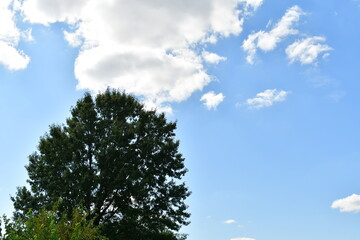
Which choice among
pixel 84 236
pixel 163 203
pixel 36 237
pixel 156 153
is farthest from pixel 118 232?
pixel 36 237

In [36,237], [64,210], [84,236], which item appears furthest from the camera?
[64,210]

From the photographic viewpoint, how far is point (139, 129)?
3122 cm

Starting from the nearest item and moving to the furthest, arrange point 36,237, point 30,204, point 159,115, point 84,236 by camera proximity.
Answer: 1. point 36,237
2. point 84,236
3. point 30,204
4. point 159,115

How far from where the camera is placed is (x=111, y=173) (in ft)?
94.5

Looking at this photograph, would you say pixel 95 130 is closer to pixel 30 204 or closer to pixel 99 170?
pixel 99 170

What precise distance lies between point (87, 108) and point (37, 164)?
614 cm

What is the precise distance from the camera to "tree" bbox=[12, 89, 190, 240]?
28.5 metres

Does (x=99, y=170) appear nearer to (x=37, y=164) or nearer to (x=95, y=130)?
(x=95, y=130)

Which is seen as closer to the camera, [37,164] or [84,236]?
[84,236]

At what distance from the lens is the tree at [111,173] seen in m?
28.5

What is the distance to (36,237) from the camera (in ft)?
46.1

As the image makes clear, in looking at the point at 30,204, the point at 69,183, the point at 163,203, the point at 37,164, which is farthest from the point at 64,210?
the point at 163,203

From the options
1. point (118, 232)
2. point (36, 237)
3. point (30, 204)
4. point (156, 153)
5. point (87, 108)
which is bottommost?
point (36, 237)

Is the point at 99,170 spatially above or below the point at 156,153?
below
